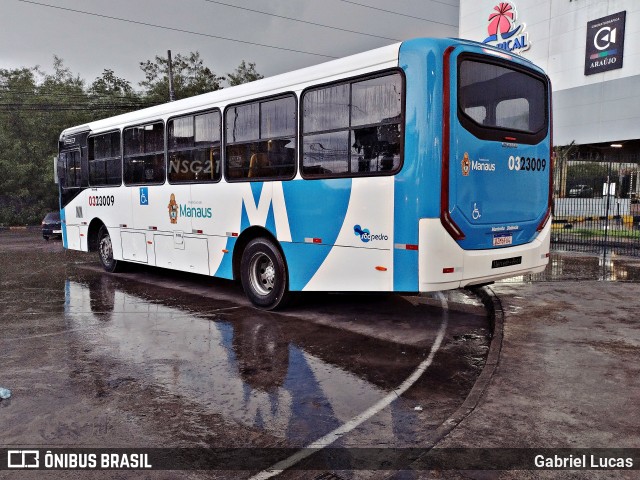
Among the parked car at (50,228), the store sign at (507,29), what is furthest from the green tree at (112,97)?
the store sign at (507,29)

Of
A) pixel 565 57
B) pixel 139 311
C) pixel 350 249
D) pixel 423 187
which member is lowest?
pixel 139 311

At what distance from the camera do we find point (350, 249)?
7.09m

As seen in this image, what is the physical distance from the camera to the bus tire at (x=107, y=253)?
41.3ft

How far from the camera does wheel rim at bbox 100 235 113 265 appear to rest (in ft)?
41.3

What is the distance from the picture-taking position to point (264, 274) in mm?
8617

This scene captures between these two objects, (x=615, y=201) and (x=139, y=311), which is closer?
(x=139, y=311)

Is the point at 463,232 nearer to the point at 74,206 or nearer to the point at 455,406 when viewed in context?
the point at 455,406

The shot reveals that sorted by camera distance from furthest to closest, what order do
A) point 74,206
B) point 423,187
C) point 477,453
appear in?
point 74,206 < point 423,187 < point 477,453

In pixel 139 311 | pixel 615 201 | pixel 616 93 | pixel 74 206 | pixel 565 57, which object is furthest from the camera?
pixel 565 57

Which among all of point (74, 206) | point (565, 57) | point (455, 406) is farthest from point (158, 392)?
point (565, 57)

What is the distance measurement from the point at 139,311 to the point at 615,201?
567 inches

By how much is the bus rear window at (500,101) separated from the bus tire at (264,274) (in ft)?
11.2

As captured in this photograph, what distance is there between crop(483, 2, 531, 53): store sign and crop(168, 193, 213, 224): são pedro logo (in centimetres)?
2979

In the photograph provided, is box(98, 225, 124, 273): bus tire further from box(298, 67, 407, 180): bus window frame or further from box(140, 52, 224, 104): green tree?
box(140, 52, 224, 104): green tree
